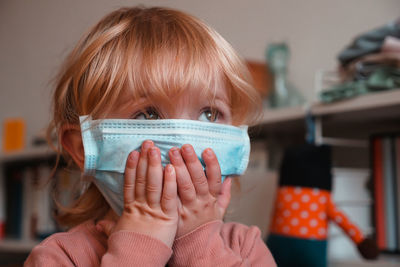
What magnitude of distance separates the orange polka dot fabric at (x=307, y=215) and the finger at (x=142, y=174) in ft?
2.10

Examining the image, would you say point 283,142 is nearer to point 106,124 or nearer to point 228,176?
point 228,176

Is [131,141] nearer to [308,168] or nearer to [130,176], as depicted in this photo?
[130,176]

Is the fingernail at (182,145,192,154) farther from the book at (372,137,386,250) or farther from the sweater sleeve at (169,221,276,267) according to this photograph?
the book at (372,137,386,250)

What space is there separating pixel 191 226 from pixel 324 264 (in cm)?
63

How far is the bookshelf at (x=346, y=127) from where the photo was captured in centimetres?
118

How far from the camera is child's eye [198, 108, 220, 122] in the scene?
0.74 meters

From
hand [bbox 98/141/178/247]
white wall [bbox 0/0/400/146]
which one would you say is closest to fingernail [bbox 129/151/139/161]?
hand [bbox 98/141/178/247]

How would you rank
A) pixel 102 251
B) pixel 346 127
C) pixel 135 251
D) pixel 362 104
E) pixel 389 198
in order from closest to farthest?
pixel 135 251
pixel 102 251
pixel 362 104
pixel 389 198
pixel 346 127

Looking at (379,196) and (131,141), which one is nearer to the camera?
(131,141)

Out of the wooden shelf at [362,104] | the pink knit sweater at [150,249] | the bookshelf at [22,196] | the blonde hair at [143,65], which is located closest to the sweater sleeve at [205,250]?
the pink knit sweater at [150,249]

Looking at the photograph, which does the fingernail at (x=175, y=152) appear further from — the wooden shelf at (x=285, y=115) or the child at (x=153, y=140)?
the wooden shelf at (x=285, y=115)

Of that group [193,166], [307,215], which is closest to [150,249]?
[193,166]

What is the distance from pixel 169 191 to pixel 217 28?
1.39 metres

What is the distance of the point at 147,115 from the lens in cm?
71
